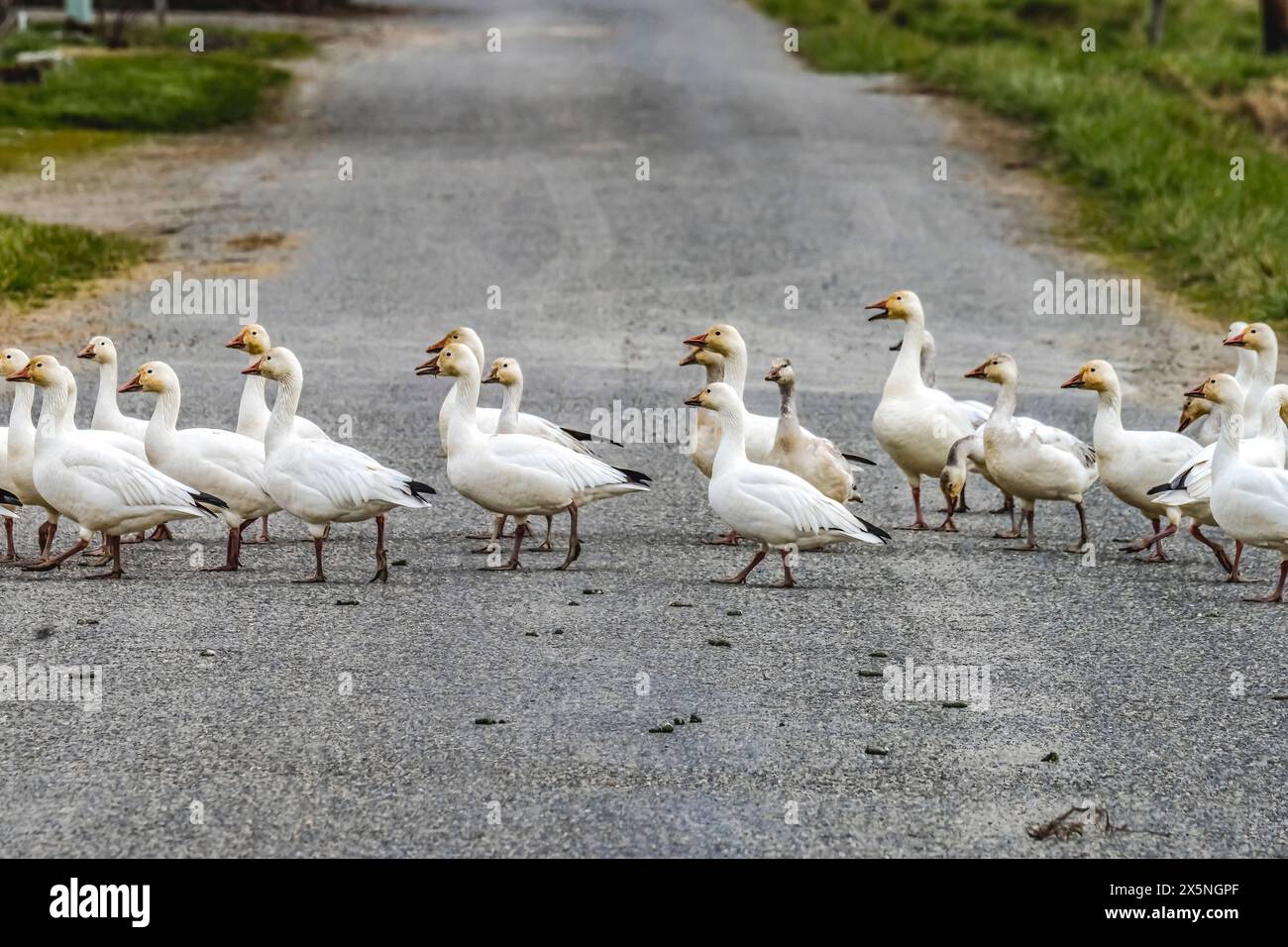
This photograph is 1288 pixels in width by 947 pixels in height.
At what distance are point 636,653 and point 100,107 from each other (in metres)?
18.8

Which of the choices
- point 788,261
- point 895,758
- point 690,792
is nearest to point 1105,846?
point 895,758

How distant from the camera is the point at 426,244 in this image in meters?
19.7

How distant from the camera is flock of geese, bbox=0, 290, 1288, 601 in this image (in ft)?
31.4

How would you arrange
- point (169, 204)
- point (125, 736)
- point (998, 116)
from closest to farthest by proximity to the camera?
point (125, 736)
point (169, 204)
point (998, 116)

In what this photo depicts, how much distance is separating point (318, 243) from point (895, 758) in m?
13.4

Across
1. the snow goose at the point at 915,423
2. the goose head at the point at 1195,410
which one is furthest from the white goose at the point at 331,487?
the goose head at the point at 1195,410

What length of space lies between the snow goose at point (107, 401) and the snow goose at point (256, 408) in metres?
0.59

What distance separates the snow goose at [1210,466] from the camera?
1007 centimetres

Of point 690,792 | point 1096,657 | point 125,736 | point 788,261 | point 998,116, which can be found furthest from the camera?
point 998,116

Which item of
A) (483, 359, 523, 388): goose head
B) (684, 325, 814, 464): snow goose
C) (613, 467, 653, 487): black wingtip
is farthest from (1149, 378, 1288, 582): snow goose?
(483, 359, 523, 388): goose head

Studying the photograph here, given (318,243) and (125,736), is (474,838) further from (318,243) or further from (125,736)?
(318,243)

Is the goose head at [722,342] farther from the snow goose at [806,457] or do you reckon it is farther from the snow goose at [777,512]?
the snow goose at [777,512]

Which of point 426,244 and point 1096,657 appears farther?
point 426,244

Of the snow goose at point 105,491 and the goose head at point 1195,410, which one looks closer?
the snow goose at point 105,491
